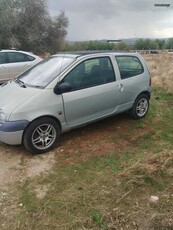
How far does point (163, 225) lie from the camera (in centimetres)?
321

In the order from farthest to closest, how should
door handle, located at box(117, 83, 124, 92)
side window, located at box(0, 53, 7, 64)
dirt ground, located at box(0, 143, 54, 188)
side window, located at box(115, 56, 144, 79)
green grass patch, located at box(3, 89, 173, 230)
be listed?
side window, located at box(0, 53, 7, 64) < side window, located at box(115, 56, 144, 79) < door handle, located at box(117, 83, 124, 92) < dirt ground, located at box(0, 143, 54, 188) < green grass patch, located at box(3, 89, 173, 230)

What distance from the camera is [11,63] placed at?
10.6 m

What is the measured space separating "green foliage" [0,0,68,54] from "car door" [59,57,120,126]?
2172 centimetres

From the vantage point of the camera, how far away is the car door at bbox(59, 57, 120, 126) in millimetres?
5305

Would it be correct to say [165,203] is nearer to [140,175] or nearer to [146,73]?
[140,175]

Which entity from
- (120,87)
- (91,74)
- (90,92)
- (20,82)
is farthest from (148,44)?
(20,82)

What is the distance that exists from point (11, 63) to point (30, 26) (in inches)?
732

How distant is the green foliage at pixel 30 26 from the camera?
84.6 ft

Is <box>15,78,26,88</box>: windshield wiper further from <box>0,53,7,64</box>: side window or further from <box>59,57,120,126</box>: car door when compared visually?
<box>0,53,7,64</box>: side window

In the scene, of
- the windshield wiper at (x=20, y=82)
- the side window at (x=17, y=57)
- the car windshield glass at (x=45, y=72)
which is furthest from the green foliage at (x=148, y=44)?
the windshield wiper at (x=20, y=82)

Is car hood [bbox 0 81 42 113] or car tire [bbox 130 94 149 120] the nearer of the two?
car hood [bbox 0 81 42 113]

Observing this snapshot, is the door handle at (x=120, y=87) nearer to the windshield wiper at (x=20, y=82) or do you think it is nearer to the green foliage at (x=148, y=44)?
the windshield wiper at (x=20, y=82)

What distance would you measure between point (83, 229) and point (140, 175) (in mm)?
1293

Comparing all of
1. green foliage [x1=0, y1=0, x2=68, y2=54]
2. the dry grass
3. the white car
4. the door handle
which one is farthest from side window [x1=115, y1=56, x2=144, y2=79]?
green foliage [x1=0, y1=0, x2=68, y2=54]
